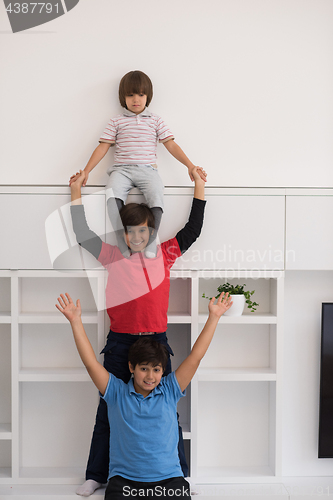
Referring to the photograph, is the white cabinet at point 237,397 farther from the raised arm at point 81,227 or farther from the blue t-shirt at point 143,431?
the raised arm at point 81,227

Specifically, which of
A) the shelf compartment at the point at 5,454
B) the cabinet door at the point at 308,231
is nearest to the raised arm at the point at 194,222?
the cabinet door at the point at 308,231

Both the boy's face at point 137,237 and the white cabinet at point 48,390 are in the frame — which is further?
the white cabinet at point 48,390

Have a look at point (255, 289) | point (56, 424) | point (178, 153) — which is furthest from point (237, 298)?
point (56, 424)

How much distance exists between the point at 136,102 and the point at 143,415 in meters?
1.24

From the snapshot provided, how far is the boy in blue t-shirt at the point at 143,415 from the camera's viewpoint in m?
1.53

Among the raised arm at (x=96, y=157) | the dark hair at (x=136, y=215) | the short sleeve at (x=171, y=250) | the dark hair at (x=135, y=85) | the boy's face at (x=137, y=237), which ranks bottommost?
the short sleeve at (x=171, y=250)

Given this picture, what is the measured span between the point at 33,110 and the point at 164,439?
4.83ft

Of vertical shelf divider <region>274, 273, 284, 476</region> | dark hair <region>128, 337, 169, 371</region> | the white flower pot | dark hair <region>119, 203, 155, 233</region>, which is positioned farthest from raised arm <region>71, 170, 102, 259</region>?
vertical shelf divider <region>274, 273, 284, 476</region>

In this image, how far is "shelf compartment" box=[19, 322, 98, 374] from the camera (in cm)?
196

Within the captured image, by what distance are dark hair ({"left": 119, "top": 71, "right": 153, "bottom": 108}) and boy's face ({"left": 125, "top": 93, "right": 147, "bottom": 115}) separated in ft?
0.05

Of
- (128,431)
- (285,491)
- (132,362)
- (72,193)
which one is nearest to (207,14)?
(72,193)

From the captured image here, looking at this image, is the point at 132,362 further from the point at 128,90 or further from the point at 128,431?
the point at 128,90

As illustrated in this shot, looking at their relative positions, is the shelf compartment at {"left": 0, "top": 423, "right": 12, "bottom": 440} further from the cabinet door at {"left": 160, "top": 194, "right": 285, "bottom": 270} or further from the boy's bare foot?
the cabinet door at {"left": 160, "top": 194, "right": 285, "bottom": 270}

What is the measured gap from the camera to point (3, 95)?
1.93m
